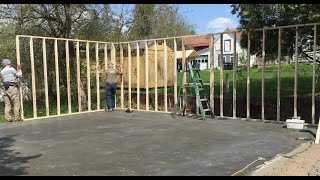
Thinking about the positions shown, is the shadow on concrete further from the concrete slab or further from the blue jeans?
the blue jeans

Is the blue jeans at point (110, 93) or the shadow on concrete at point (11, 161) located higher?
the blue jeans at point (110, 93)

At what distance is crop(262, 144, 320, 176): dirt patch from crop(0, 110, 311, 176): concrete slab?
0.83 feet

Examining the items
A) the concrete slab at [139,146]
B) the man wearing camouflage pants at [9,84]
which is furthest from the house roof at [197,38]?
the man wearing camouflage pants at [9,84]

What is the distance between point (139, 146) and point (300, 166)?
7.91 ft

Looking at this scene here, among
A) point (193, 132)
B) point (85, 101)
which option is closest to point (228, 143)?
point (193, 132)

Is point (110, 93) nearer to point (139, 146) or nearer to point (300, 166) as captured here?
point (139, 146)

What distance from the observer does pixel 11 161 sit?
A: 453 cm

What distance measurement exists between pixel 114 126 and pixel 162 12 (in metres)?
9.42

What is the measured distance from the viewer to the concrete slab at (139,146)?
4.07 meters

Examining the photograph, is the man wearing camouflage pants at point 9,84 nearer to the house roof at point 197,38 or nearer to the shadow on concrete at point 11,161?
the shadow on concrete at point 11,161

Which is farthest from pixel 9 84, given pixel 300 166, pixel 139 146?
pixel 300 166

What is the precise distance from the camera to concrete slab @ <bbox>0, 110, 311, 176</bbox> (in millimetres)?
4074

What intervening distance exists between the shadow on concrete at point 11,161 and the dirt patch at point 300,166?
120 inches

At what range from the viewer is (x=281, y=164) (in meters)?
4.23
